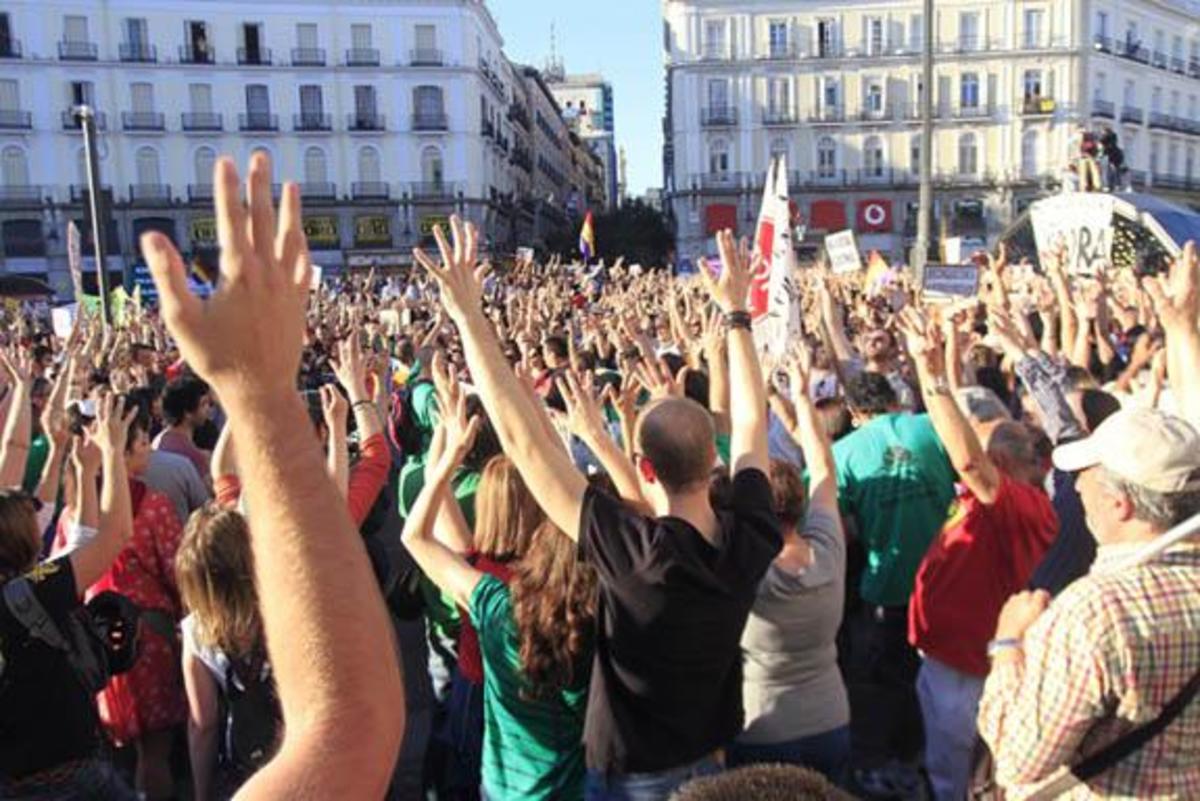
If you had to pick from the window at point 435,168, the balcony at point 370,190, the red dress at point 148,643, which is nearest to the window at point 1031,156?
the window at point 435,168

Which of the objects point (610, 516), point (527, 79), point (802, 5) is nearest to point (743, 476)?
point (610, 516)

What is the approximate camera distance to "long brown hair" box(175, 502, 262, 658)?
2.72 m

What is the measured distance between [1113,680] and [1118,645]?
0.07m

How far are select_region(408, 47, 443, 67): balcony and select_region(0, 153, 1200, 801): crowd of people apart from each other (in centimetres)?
4809

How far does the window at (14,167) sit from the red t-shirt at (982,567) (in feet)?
169

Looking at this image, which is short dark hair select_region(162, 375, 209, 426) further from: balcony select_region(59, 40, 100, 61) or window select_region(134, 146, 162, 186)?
balcony select_region(59, 40, 100, 61)

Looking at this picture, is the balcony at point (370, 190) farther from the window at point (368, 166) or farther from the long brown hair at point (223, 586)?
the long brown hair at point (223, 586)

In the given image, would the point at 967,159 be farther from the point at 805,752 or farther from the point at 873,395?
the point at 805,752

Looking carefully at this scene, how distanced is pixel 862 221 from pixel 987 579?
170 ft

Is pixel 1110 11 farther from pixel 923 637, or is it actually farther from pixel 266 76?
pixel 923 637

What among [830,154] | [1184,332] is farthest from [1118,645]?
[830,154]

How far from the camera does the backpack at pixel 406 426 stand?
6.76m

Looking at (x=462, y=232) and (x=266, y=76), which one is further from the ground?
(x=266, y=76)

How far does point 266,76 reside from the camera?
48594 mm
